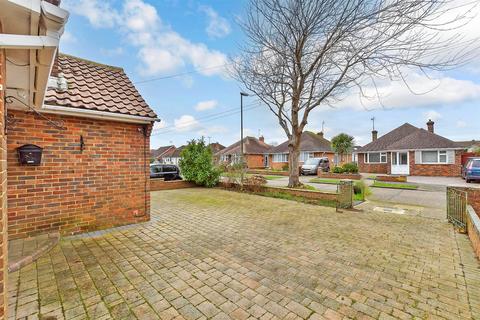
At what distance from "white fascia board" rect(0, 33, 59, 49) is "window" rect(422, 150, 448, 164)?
89.3 feet

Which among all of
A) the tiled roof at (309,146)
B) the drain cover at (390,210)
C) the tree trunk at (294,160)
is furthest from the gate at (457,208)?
the tiled roof at (309,146)

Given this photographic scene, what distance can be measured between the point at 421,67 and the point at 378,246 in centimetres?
594

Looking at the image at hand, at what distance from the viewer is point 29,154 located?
425cm

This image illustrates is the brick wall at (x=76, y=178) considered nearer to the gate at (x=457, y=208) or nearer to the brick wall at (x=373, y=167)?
the gate at (x=457, y=208)

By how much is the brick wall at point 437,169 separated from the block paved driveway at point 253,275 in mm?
19667

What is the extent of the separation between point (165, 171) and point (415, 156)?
23288mm

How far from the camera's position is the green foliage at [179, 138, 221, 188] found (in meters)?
13.8

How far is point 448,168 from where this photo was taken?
19938 millimetres

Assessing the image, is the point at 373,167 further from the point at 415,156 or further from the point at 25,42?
the point at 25,42

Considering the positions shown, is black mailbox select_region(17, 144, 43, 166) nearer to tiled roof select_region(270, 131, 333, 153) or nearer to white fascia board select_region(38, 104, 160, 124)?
white fascia board select_region(38, 104, 160, 124)

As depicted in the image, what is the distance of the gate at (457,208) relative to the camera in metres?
5.71

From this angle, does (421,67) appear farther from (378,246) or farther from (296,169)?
(296,169)

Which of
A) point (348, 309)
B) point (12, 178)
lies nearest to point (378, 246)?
point (348, 309)

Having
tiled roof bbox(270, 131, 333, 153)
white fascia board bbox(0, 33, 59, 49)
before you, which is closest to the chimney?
tiled roof bbox(270, 131, 333, 153)
